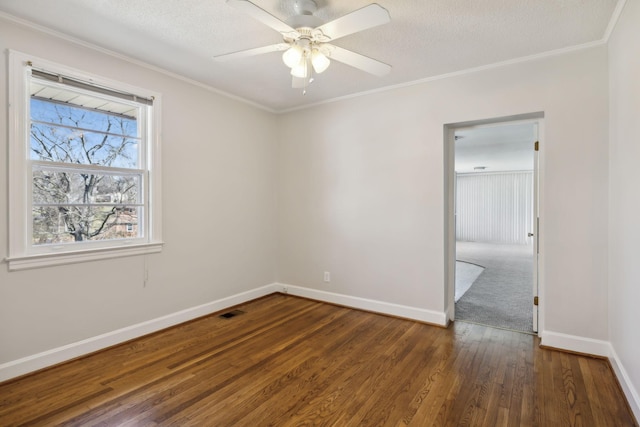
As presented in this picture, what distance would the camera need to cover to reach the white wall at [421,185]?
2639 millimetres

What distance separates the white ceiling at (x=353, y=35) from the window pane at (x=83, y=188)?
3.57ft

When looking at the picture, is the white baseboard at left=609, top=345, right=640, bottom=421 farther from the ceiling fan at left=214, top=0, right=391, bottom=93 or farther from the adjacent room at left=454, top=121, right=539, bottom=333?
the ceiling fan at left=214, top=0, right=391, bottom=93

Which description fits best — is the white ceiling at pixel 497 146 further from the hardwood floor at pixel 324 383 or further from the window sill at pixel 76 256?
the window sill at pixel 76 256

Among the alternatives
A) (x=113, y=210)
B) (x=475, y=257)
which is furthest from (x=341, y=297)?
(x=475, y=257)

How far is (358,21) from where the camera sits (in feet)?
5.85

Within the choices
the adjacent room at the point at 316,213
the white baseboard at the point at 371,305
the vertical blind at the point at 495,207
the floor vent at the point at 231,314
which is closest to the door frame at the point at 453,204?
the adjacent room at the point at 316,213

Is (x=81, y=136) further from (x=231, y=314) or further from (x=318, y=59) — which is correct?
(x=231, y=314)

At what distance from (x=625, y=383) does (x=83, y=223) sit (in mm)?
4147

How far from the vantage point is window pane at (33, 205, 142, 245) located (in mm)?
2486

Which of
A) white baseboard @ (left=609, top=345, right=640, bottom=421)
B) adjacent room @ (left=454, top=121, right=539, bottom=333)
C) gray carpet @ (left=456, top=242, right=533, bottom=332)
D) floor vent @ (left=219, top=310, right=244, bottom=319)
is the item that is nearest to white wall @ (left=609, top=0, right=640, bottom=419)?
white baseboard @ (left=609, top=345, right=640, bottom=421)

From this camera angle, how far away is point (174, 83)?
3287 mm

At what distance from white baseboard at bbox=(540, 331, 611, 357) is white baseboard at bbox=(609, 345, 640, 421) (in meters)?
0.09

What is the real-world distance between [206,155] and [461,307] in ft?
11.5

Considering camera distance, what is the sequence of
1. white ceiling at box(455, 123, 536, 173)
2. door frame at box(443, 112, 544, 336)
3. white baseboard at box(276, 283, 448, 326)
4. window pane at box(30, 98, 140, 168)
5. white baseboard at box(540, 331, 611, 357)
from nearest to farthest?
window pane at box(30, 98, 140, 168) → white baseboard at box(540, 331, 611, 357) → door frame at box(443, 112, 544, 336) → white baseboard at box(276, 283, 448, 326) → white ceiling at box(455, 123, 536, 173)
